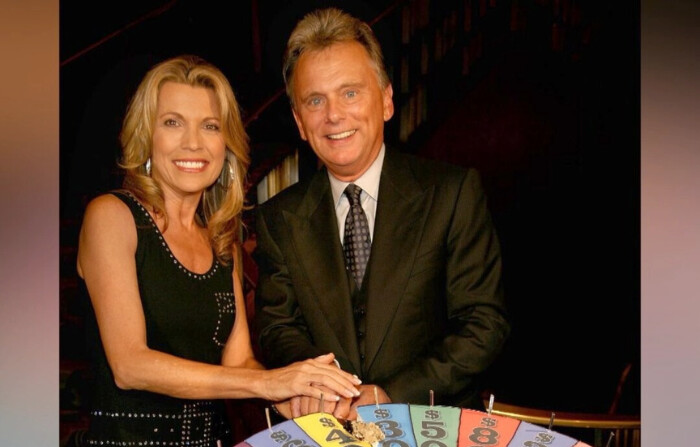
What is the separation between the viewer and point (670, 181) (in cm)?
324

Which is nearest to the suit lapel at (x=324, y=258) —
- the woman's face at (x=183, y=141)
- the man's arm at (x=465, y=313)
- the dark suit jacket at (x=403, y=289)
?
the dark suit jacket at (x=403, y=289)

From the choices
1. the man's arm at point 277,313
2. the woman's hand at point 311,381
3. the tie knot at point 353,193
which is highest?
the tie knot at point 353,193

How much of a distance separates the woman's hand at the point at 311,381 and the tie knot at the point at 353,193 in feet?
1.90

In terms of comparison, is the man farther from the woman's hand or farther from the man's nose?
Result: the woman's hand

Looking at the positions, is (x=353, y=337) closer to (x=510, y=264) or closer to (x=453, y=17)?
(x=510, y=264)

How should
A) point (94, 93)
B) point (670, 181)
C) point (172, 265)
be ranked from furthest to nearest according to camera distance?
1. point (670, 181)
2. point (94, 93)
3. point (172, 265)

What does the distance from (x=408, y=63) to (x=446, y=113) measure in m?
0.23

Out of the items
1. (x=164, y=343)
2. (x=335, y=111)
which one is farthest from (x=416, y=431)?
(x=335, y=111)

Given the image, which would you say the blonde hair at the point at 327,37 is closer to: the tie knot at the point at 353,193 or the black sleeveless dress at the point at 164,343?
the tie knot at the point at 353,193

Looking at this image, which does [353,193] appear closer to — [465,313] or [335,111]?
[335,111]

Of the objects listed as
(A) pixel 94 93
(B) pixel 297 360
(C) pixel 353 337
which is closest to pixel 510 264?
(C) pixel 353 337

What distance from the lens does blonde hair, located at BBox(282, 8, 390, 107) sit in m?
2.96

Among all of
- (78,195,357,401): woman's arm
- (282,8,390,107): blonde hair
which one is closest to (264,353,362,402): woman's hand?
(78,195,357,401): woman's arm

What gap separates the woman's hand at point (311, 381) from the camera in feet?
8.57
